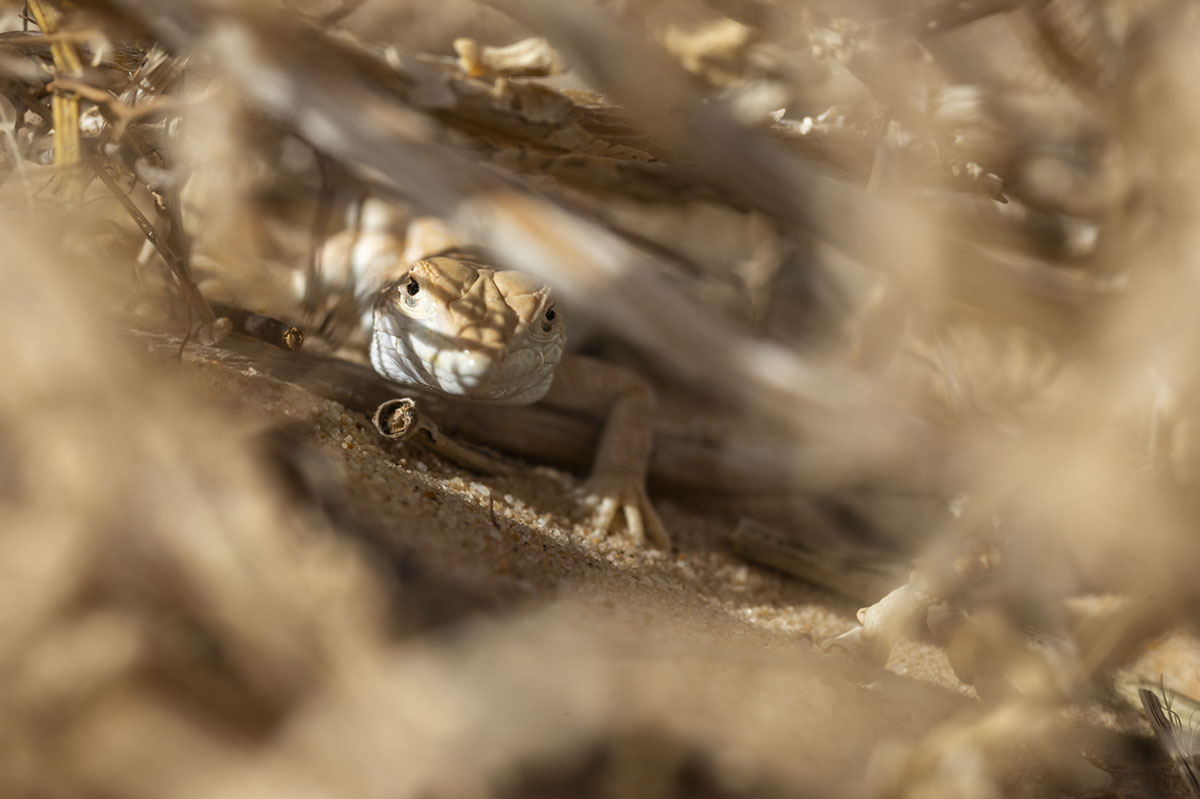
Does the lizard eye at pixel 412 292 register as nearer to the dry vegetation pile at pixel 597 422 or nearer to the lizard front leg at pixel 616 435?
the dry vegetation pile at pixel 597 422

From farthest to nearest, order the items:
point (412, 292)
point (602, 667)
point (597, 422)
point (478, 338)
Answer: point (597, 422) < point (412, 292) < point (478, 338) < point (602, 667)

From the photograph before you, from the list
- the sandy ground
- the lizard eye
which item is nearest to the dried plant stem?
the sandy ground

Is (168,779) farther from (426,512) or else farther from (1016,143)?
(1016,143)

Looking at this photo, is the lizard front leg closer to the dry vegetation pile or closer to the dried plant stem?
the dry vegetation pile

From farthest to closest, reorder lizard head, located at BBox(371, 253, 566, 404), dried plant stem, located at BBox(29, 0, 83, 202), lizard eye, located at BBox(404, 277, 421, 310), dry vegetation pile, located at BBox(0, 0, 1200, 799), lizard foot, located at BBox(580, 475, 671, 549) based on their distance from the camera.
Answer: lizard foot, located at BBox(580, 475, 671, 549), lizard eye, located at BBox(404, 277, 421, 310), lizard head, located at BBox(371, 253, 566, 404), dried plant stem, located at BBox(29, 0, 83, 202), dry vegetation pile, located at BBox(0, 0, 1200, 799)

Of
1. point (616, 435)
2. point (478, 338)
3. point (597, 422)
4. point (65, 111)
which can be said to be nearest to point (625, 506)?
point (616, 435)

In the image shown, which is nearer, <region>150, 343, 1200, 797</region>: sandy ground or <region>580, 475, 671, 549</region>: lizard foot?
<region>150, 343, 1200, 797</region>: sandy ground

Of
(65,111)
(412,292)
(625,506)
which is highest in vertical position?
(65,111)

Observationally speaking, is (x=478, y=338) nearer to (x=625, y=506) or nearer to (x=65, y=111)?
(x=625, y=506)
